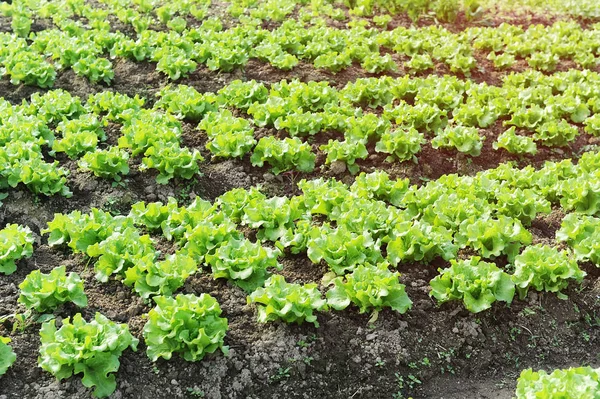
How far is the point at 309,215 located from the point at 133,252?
1980mm

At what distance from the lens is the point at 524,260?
632cm

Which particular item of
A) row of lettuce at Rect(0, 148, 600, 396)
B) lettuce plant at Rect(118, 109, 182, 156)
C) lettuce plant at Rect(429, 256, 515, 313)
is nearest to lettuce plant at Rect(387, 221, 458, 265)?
row of lettuce at Rect(0, 148, 600, 396)

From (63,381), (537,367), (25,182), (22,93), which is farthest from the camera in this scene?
(22,93)

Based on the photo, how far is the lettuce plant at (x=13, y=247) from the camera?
6.11m

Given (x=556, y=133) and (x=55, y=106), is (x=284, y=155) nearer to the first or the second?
(x=55, y=106)

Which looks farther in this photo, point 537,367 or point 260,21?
point 260,21

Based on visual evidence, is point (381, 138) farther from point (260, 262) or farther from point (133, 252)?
point (133, 252)

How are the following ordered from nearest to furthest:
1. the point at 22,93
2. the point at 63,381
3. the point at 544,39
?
the point at 63,381
the point at 22,93
the point at 544,39

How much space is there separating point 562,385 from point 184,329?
289cm

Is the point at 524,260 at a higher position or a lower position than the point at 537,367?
higher

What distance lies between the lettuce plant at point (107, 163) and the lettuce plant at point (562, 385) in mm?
5056

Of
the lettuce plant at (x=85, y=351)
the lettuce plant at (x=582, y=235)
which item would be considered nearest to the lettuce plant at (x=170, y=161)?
the lettuce plant at (x=85, y=351)

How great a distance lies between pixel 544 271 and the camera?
245 inches

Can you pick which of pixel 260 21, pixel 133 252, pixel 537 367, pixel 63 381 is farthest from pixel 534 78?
pixel 63 381
